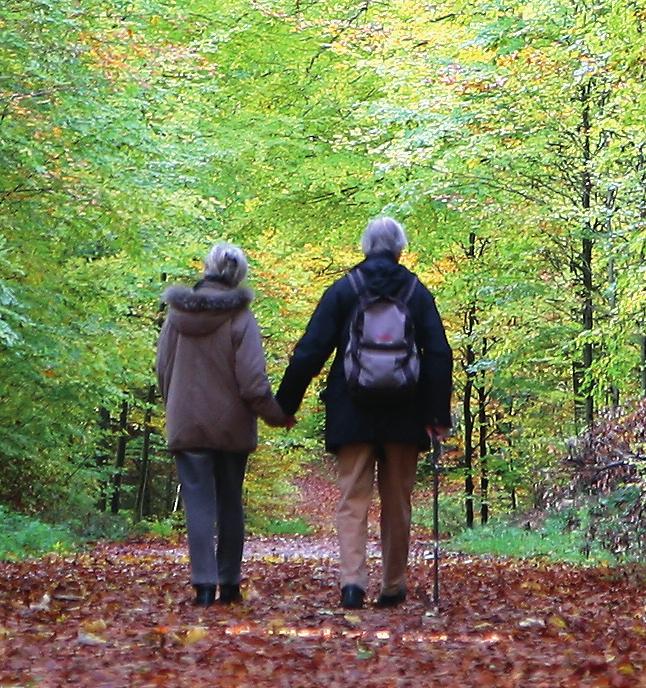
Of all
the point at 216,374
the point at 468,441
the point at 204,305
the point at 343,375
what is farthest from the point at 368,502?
the point at 468,441

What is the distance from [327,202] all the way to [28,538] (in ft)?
26.8

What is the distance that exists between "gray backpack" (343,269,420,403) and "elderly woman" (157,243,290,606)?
693 millimetres

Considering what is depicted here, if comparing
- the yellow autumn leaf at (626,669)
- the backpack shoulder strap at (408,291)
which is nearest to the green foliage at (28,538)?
the backpack shoulder strap at (408,291)

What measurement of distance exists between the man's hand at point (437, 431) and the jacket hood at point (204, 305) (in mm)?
1397

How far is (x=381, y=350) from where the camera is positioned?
7.84 m

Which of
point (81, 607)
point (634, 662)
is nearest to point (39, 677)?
point (634, 662)

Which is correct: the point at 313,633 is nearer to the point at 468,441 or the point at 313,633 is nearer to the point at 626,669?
the point at 626,669

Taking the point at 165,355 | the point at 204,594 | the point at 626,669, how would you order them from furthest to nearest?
1. the point at 165,355
2. the point at 204,594
3. the point at 626,669

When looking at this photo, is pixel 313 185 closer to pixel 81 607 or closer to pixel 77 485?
pixel 77 485

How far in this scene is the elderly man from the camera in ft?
26.0

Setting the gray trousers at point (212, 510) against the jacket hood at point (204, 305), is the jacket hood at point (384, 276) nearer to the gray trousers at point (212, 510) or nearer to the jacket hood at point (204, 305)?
the jacket hood at point (204, 305)

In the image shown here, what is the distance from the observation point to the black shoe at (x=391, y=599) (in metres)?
8.16

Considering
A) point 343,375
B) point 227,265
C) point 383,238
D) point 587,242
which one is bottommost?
point 343,375

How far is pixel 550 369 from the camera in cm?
2291
